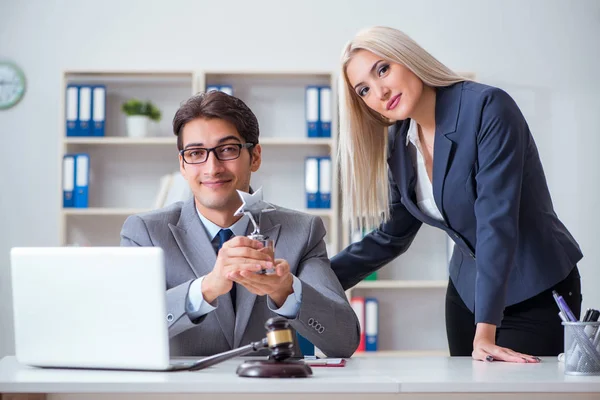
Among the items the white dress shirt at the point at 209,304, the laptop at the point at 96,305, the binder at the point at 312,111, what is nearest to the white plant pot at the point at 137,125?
the binder at the point at 312,111

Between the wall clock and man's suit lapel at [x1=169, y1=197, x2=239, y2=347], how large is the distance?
2.92m

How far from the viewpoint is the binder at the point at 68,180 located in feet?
13.5

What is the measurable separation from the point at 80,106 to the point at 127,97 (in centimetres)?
34

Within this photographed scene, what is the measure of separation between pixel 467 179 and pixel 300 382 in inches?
33.8

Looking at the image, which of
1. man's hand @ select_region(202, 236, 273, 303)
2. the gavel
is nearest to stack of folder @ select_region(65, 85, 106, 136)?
man's hand @ select_region(202, 236, 273, 303)

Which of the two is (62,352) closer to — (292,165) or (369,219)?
(369,219)

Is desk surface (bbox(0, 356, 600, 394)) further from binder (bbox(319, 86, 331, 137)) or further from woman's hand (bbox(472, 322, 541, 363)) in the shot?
binder (bbox(319, 86, 331, 137))

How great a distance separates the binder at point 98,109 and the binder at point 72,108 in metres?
0.09

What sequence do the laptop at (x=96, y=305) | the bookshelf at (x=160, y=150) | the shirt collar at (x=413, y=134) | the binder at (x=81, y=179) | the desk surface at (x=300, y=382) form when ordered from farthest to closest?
the bookshelf at (x=160, y=150) < the binder at (x=81, y=179) < the shirt collar at (x=413, y=134) < the laptop at (x=96, y=305) < the desk surface at (x=300, y=382)

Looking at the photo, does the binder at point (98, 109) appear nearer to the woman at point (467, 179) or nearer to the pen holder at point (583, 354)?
the woman at point (467, 179)

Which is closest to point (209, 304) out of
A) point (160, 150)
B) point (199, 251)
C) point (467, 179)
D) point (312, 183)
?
point (199, 251)

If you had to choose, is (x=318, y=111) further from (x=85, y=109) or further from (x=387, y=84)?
(x=387, y=84)

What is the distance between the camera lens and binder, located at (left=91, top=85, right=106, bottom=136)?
416 centimetres

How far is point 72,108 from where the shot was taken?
4.14 metres
